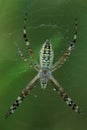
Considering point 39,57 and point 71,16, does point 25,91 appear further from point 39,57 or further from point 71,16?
point 71,16

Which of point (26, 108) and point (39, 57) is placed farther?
point (26, 108)

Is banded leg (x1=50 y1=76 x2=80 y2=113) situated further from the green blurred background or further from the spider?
the green blurred background

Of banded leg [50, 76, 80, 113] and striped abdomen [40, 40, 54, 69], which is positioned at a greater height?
striped abdomen [40, 40, 54, 69]

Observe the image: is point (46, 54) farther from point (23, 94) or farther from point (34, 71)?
point (34, 71)

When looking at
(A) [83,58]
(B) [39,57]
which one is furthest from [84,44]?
(B) [39,57]

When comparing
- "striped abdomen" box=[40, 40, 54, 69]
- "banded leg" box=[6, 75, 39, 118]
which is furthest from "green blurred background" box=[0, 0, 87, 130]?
"striped abdomen" box=[40, 40, 54, 69]

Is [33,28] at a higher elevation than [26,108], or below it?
higher
